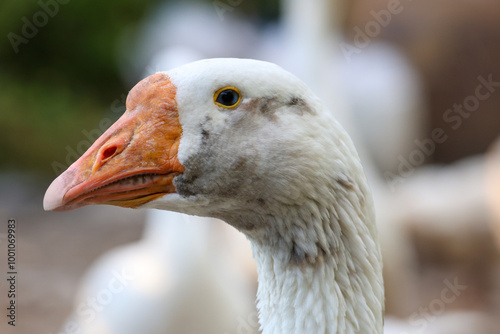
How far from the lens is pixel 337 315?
1396 mm

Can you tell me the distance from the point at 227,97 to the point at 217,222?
2380 mm

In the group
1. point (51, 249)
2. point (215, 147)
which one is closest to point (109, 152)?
point (215, 147)

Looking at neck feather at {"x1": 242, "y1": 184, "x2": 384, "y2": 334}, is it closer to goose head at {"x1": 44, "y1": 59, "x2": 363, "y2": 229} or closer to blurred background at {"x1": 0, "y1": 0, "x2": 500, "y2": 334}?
goose head at {"x1": 44, "y1": 59, "x2": 363, "y2": 229}

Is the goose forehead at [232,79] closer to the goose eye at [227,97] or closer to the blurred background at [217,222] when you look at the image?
the goose eye at [227,97]

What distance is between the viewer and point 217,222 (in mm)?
3635

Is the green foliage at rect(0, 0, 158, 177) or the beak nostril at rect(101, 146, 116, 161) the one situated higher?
the green foliage at rect(0, 0, 158, 177)

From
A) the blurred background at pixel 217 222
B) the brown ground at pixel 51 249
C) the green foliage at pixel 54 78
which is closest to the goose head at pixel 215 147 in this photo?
the blurred background at pixel 217 222

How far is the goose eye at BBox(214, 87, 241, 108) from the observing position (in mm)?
1299

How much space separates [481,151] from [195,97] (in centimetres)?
598

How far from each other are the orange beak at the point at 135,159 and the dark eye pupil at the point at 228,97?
0.32 ft

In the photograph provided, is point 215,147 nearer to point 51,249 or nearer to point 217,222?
point 217,222

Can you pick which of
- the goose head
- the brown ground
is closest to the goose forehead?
the goose head

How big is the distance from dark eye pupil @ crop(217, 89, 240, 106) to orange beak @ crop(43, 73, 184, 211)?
0.10 metres

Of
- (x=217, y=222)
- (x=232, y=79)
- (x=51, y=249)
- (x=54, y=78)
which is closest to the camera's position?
(x=232, y=79)
